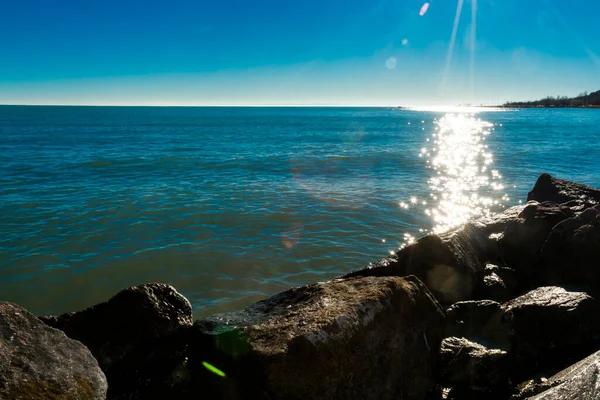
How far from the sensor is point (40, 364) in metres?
3.99

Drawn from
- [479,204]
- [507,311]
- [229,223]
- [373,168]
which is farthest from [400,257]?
[373,168]

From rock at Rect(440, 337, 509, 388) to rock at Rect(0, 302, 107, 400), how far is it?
4.55m

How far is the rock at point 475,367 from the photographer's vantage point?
5887mm

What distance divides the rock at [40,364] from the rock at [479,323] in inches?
210

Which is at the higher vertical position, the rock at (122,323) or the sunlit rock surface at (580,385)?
the sunlit rock surface at (580,385)

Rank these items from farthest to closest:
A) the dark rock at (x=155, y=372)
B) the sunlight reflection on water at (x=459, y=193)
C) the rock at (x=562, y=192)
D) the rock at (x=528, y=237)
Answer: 1. the sunlight reflection on water at (x=459, y=193)
2. the rock at (x=562, y=192)
3. the rock at (x=528, y=237)
4. the dark rock at (x=155, y=372)

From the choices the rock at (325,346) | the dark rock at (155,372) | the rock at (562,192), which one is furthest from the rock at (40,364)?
the rock at (562,192)

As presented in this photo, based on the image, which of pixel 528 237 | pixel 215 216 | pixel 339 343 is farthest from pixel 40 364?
pixel 215 216

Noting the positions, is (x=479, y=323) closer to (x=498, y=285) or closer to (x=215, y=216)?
(x=498, y=285)

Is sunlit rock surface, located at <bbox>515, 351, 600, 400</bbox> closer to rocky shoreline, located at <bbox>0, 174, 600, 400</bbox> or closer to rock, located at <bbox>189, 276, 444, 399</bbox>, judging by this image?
rocky shoreline, located at <bbox>0, 174, 600, 400</bbox>

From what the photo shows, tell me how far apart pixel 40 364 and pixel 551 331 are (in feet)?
22.6

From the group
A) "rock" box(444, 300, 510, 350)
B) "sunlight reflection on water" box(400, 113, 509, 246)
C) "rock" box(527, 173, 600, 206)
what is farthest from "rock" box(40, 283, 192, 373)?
"rock" box(527, 173, 600, 206)

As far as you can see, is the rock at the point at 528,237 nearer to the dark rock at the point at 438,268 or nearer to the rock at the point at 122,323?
the dark rock at the point at 438,268

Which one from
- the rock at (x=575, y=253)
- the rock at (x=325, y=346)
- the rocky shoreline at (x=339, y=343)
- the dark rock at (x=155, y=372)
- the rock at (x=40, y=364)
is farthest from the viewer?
the rock at (x=575, y=253)
